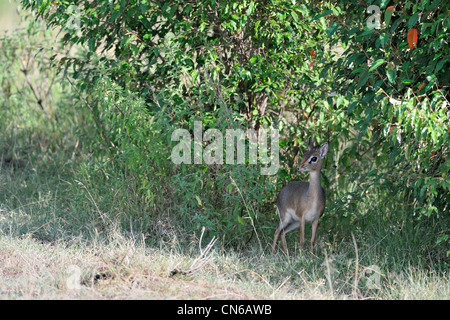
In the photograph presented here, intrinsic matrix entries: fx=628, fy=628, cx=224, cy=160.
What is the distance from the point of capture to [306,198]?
532 cm

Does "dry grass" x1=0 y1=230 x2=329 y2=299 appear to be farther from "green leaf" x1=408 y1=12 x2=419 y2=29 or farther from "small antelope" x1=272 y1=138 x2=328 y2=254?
"green leaf" x1=408 y1=12 x2=419 y2=29

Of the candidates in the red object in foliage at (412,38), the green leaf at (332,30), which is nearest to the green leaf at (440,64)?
the red object in foliage at (412,38)

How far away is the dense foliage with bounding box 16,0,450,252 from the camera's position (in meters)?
4.81

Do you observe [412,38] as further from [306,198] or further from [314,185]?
[306,198]

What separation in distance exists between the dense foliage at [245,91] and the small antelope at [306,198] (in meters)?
0.22

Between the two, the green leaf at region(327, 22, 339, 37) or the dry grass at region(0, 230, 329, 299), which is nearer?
the dry grass at region(0, 230, 329, 299)

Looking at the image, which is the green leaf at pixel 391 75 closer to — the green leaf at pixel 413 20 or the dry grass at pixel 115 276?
the green leaf at pixel 413 20

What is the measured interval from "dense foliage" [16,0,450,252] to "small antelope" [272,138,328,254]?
0.22 metres

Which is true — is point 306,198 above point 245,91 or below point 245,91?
below

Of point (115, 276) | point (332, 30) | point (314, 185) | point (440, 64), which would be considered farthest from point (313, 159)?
point (115, 276)

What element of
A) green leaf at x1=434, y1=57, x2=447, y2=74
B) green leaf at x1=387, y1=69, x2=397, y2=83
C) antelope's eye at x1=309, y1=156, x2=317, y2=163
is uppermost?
green leaf at x1=434, y1=57, x2=447, y2=74

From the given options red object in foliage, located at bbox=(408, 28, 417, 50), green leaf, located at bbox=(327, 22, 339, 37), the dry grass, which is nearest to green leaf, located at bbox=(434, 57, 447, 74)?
red object in foliage, located at bbox=(408, 28, 417, 50)

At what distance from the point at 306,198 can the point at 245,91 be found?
122 centimetres

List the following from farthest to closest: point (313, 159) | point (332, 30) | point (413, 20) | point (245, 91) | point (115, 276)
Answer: point (245, 91), point (313, 159), point (332, 30), point (115, 276), point (413, 20)
